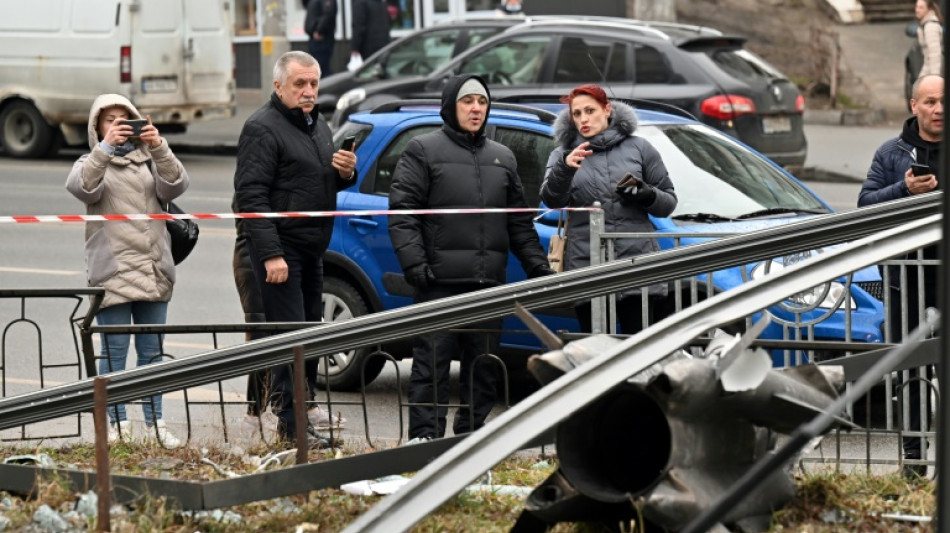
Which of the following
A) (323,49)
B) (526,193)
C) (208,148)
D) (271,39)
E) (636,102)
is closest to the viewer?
(526,193)

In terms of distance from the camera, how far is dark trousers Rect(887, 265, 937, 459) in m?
6.90

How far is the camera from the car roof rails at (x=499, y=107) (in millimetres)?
9625

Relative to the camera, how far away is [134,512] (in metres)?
5.23

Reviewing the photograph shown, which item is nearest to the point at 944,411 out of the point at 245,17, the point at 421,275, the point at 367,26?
the point at 421,275

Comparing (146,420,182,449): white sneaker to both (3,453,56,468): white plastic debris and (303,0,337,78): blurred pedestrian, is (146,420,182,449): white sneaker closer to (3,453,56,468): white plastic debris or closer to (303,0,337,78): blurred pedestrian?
(3,453,56,468): white plastic debris

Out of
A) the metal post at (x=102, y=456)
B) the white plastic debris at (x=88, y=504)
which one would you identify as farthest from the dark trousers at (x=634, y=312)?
the metal post at (x=102, y=456)

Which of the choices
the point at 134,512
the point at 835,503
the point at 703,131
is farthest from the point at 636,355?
the point at 703,131

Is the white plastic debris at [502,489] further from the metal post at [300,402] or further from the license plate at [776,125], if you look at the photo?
the license plate at [776,125]

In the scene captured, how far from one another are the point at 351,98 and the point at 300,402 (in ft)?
44.0

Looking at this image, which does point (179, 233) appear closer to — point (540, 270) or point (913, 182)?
point (540, 270)

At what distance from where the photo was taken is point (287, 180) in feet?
26.8

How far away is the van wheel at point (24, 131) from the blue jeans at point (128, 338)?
14.6 metres

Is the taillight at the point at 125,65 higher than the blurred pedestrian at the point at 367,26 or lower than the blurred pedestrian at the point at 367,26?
lower

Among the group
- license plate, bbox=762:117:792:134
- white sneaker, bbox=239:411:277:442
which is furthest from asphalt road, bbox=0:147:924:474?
license plate, bbox=762:117:792:134
